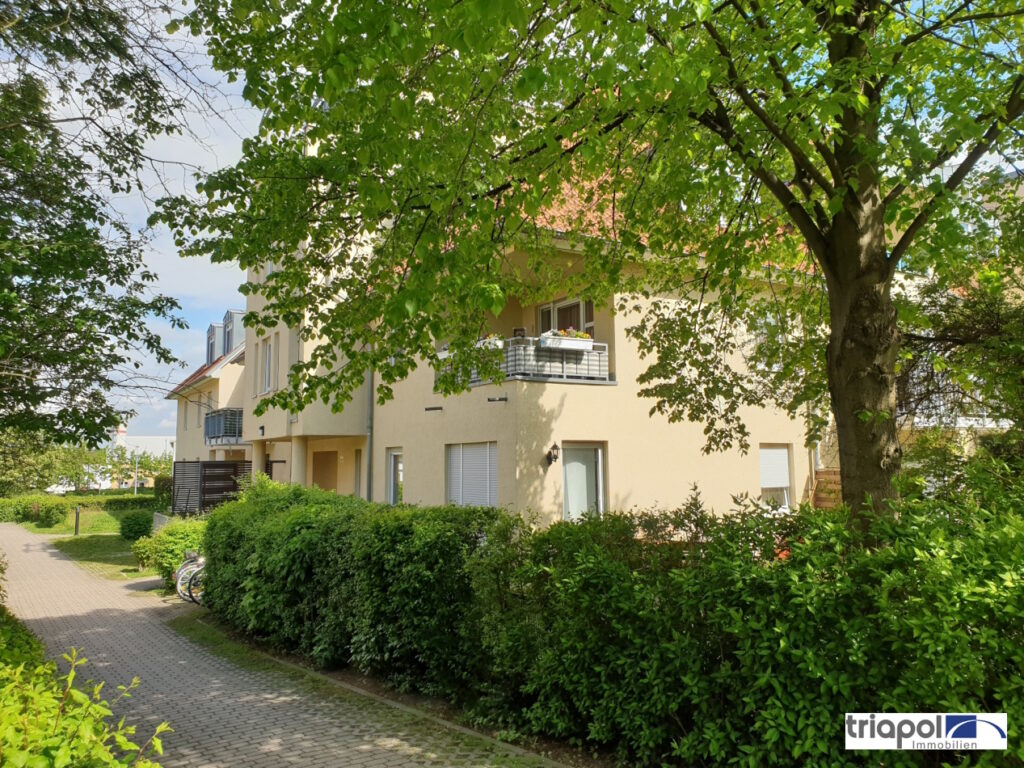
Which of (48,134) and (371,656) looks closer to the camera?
(48,134)

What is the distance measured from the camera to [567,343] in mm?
13508

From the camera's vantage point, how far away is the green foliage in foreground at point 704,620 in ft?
12.3

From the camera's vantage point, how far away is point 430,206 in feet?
19.8

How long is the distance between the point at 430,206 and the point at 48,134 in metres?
3.85

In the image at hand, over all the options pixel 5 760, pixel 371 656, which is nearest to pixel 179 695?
pixel 371 656

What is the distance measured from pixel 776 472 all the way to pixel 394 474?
9550 mm

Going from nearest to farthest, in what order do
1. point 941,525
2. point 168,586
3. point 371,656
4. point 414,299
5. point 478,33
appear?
point 478,33 → point 941,525 → point 414,299 → point 371,656 → point 168,586

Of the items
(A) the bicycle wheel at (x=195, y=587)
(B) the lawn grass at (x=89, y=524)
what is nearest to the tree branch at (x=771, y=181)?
(A) the bicycle wheel at (x=195, y=587)

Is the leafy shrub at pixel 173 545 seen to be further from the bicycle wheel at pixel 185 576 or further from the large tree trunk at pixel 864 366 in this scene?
the large tree trunk at pixel 864 366

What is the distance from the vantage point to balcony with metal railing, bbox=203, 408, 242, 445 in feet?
96.9

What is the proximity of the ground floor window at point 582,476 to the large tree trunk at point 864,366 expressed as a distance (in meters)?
7.81

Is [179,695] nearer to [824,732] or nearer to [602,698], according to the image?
[602,698]

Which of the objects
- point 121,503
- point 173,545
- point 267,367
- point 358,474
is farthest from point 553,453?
point 121,503

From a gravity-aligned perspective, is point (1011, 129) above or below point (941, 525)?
above
